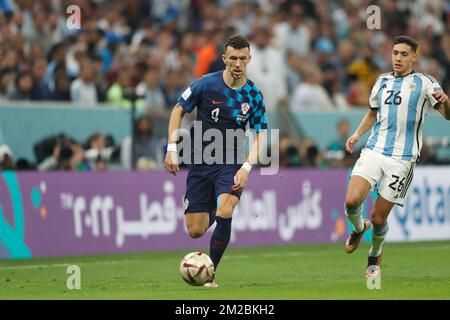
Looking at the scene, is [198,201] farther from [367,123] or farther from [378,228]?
[367,123]

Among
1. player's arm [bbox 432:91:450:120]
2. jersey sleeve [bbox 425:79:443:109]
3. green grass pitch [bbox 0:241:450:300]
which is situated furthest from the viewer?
jersey sleeve [bbox 425:79:443:109]

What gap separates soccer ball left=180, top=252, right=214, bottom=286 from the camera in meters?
11.6

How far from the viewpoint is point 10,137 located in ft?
58.8

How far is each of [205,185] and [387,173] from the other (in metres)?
Answer: 2.01

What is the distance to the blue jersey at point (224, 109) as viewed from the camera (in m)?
12.5

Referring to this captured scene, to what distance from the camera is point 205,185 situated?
41.3ft

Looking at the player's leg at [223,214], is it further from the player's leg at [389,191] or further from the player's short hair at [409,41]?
the player's short hair at [409,41]

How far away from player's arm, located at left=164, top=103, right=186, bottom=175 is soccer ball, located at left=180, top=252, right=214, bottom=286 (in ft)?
3.06

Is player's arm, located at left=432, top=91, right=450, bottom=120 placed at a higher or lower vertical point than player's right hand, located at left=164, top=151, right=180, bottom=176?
higher

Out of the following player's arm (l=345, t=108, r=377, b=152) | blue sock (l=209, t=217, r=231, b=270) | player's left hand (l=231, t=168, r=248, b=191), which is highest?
player's arm (l=345, t=108, r=377, b=152)

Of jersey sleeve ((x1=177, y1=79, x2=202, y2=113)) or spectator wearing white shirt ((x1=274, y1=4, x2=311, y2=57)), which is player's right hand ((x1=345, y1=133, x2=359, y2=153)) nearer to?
jersey sleeve ((x1=177, y1=79, x2=202, y2=113))

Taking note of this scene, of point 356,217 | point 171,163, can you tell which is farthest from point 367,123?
point 171,163

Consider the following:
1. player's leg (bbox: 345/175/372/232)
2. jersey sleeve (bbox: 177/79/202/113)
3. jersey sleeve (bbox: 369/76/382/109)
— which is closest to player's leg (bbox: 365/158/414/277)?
player's leg (bbox: 345/175/372/232)
